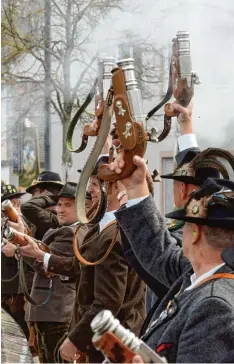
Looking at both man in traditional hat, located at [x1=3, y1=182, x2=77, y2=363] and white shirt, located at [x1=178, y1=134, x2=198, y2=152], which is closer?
white shirt, located at [x1=178, y1=134, x2=198, y2=152]

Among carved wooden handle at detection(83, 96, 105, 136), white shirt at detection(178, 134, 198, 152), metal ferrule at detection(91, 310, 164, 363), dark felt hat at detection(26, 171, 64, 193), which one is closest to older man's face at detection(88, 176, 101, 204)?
white shirt at detection(178, 134, 198, 152)

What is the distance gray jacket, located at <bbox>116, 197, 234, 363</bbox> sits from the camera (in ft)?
8.85

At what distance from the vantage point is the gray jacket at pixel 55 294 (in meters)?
5.98

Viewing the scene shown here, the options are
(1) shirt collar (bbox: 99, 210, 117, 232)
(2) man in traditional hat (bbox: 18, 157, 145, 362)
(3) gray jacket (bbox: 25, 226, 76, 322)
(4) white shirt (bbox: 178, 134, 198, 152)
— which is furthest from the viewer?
(3) gray jacket (bbox: 25, 226, 76, 322)

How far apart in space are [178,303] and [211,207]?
0.32 meters

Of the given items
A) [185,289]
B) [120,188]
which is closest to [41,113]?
[120,188]

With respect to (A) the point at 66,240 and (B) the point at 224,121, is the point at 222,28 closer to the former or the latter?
(B) the point at 224,121

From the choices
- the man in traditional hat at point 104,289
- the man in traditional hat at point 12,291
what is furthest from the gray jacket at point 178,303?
the man in traditional hat at point 12,291

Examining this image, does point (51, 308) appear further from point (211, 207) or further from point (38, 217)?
point (211, 207)

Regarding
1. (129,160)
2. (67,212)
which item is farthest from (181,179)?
(67,212)

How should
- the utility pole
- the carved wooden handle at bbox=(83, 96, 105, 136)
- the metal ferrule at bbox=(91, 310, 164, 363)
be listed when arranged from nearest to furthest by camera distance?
the metal ferrule at bbox=(91, 310, 164, 363) < the carved wooden handle at bbox=(83, 96, 105, 136) < the utility pole

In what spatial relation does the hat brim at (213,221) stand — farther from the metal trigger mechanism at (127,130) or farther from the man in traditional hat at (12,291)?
the man in traditional hat at (12,291)

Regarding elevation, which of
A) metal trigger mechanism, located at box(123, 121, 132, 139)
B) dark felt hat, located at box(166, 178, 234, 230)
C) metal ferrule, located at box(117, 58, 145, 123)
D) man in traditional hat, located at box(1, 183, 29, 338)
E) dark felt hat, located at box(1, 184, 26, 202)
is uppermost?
metal ferrule, located at box(117, 58, 145, 123)

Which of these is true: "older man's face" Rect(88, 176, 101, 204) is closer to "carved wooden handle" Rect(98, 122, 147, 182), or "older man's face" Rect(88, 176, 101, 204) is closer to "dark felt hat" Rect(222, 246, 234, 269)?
"carved wooden handle" Rect(98, 122, 147, 182)
